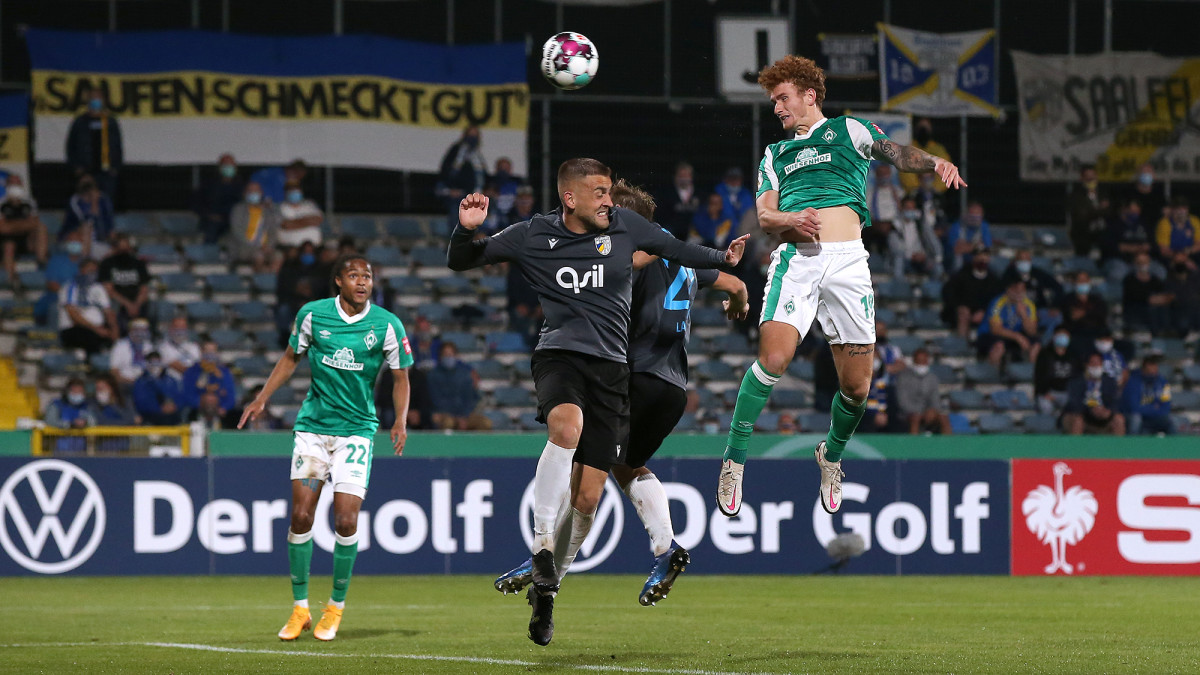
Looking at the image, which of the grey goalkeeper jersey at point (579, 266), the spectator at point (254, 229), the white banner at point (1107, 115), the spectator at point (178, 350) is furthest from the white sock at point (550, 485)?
the white banner at point (1107, 115)

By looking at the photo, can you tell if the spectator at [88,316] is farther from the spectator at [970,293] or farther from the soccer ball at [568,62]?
the soccer ball at [568,62]

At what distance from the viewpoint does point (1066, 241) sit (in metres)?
25.3

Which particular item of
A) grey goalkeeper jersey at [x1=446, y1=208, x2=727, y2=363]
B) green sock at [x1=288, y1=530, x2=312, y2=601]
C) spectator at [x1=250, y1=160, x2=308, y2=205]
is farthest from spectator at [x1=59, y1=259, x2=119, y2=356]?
grey goalkeeper jersey at [x1=446, y1=208, x2=727, y2=363]

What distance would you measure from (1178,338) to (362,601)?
14.5 meters

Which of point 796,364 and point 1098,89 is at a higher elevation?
point 1098,89

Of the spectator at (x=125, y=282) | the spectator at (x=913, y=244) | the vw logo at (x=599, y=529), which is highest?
the spectator at (x=913, y=244)

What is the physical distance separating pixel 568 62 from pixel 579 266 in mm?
1919

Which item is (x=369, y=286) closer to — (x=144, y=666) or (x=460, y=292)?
(x=144, y=666)

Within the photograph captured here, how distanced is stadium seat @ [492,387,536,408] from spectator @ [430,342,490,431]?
1483 millimetres

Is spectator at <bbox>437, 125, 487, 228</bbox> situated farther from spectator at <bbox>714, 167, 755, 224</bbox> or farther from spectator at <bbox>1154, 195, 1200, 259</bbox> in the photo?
spectator at <bbox>1154, 195, 1200, 259</bbox>

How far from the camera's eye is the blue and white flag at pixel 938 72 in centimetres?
2395

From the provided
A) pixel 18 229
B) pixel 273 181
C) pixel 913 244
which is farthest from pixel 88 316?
pixel 913 244

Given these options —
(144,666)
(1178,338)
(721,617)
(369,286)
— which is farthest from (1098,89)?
(144,666)

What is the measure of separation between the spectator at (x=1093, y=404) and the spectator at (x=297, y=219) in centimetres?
1016
